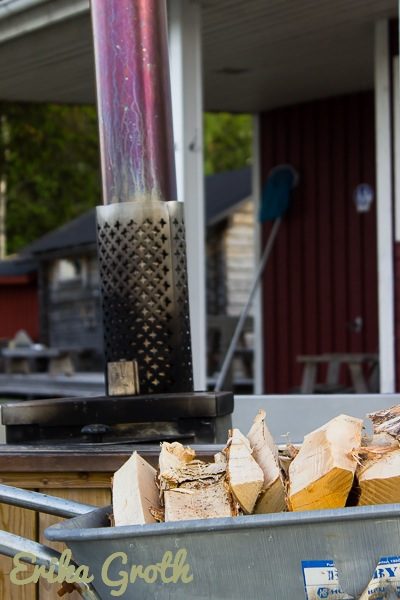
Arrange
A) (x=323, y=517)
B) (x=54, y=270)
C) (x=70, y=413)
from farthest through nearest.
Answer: (x=54, y=270)
(x=70, y=413)
(x=323, y=517)

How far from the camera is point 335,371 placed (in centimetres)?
919

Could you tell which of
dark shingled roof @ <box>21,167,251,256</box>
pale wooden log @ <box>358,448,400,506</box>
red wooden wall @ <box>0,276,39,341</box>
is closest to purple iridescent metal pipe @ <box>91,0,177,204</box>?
pale wooden log @ <box>358,448,400,506</box>

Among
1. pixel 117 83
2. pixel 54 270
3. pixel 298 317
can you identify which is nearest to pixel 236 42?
pixel 298 317

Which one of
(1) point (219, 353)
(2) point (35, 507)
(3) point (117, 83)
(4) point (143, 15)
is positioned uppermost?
(4) point (143, 15)

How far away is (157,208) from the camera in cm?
405

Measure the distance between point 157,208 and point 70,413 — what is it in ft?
2.78

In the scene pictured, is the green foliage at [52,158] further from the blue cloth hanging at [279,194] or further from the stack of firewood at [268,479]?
the stack of firewood at [268,479]

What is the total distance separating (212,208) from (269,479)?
768 inches

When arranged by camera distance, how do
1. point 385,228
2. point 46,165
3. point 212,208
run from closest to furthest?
point 385,228 < point 212,208 < point 46,165

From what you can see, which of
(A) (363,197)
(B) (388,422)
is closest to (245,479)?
(B) (388,422)

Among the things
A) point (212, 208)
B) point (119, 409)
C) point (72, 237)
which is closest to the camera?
point (119, 409)

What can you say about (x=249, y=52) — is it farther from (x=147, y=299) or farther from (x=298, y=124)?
(x=147, y=299)

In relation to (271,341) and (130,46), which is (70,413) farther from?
(271,341)

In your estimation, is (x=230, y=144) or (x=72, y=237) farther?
(x=230, y=144)
